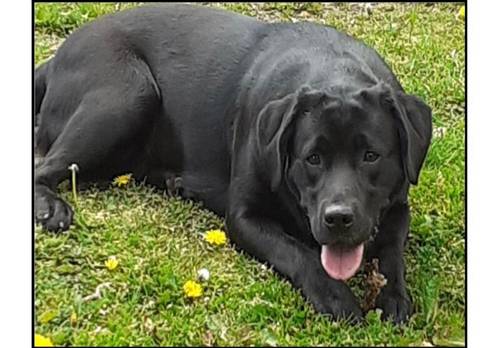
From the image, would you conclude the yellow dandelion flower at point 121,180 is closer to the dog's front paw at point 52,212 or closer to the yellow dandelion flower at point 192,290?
the dog's front paw at point 52,212

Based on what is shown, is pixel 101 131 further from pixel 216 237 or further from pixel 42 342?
pixel 42 342

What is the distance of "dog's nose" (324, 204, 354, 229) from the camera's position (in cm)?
387

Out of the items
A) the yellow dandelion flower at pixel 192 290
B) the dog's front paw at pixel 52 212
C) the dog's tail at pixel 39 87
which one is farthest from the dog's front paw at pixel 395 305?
the dog's tail at pixel 39 87

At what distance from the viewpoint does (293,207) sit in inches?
173

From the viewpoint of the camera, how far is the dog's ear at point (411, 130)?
4.10 m

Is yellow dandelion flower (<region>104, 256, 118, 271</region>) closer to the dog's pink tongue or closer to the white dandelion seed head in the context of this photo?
the white dandelion seed head

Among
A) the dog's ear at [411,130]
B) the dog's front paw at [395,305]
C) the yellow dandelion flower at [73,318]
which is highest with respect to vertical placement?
the dog's ear at [411,130]

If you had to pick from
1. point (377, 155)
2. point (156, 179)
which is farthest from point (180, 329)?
point (156, 179)

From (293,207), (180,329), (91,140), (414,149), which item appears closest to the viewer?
(180,329)

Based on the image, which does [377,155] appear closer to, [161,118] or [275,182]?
A: [275,182]

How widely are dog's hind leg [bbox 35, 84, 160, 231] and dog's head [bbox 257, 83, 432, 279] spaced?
3.26ft

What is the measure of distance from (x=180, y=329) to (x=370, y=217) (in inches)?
31.2

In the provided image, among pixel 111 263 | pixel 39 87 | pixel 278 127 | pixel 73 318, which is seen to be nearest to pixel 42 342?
pixel 73 318

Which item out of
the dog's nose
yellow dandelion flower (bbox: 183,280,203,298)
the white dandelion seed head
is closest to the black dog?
the dog's nose
